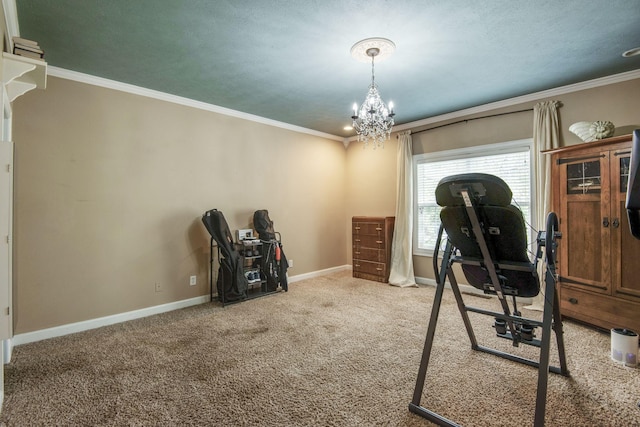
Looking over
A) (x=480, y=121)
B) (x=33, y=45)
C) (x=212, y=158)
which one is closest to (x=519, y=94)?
(x=480, y=121)

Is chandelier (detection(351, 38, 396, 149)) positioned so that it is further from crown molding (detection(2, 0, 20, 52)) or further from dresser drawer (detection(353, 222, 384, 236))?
crown molding (detection(2, 0, 20, 52))

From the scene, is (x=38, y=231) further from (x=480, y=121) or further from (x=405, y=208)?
(x=480, y=121)

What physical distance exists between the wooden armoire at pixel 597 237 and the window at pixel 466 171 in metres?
0.72

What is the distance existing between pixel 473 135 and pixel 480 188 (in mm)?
3381

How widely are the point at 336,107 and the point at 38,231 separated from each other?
3570mm

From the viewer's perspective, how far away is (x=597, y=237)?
9.71 feet

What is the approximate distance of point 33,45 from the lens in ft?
7.23

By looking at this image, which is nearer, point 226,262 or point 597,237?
point 597,237

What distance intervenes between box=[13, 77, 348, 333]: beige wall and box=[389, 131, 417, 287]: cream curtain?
2.03 m

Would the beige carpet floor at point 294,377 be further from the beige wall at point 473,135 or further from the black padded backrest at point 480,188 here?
the beige wall at point 473,135

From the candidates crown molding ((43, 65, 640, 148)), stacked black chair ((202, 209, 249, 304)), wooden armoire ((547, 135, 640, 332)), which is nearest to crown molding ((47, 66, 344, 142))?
crown molding ((43, 65, 640, 148))

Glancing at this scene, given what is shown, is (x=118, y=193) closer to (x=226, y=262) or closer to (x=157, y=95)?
(x=157, y=95)

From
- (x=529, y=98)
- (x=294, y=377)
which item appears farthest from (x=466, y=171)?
(x=294, y=377)

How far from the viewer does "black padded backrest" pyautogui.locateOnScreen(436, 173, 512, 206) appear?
149 cm
